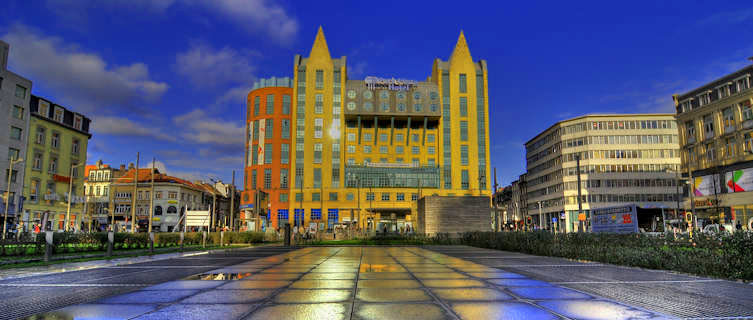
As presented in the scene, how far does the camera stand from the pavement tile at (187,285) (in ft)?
28.0

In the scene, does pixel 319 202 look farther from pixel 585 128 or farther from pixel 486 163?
pixel 585 128

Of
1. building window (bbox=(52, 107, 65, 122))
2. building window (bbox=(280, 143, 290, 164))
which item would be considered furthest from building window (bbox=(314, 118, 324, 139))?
building window (bbox=(52, 107, 65, 122))

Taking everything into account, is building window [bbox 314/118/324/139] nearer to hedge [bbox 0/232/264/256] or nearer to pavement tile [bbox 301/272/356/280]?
hedge [bbox 0/232/264/256]

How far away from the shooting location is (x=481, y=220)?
43.5 meters

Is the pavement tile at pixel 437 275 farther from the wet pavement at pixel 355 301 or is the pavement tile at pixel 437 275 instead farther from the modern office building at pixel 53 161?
the modern office building at pixel 53 161

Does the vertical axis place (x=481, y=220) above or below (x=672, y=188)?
below

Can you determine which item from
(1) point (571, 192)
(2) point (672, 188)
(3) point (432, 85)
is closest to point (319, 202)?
(3) point (432, 85)

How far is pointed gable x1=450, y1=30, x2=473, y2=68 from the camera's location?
339 feet

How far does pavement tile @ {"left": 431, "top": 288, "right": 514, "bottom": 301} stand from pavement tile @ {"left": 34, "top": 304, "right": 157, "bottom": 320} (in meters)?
4.35

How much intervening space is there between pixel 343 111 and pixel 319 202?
1997 cm

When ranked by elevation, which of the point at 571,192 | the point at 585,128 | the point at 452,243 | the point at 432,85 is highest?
the point at 432,85

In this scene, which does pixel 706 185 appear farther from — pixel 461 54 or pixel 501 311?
pixel 501 311

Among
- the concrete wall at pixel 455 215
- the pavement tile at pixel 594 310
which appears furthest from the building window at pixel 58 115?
the pavement tile at pixel 594 310

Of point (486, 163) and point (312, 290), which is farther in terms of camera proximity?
point (486, 163)
